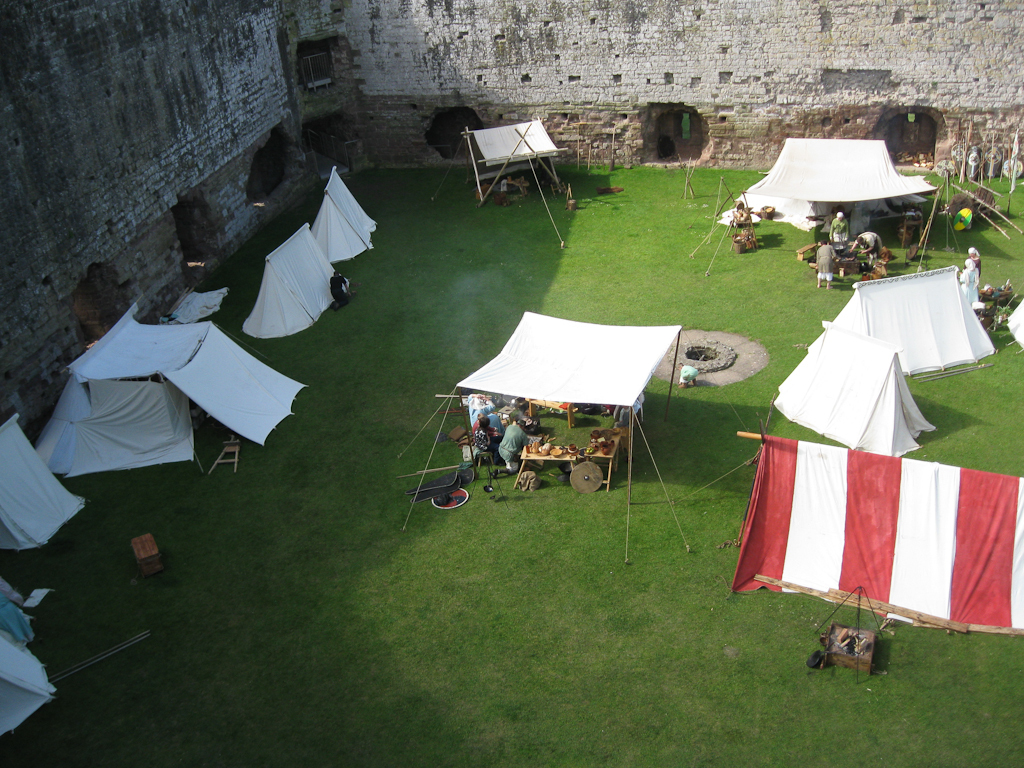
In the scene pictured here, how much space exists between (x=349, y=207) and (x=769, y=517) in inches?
459

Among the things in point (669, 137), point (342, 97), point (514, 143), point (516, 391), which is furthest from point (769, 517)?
point (342, 97)

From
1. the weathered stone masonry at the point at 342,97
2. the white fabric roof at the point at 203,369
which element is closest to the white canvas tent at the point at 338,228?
the weathered stone masonry at the point at 342,97

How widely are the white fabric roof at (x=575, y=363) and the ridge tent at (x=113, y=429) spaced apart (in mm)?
4091

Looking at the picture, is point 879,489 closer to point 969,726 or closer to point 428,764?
point 969,726

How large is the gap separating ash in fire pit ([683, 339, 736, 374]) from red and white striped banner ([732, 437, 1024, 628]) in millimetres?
3698

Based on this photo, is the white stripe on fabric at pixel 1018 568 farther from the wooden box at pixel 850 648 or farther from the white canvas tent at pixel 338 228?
the white canvas tent at pixel 338 228

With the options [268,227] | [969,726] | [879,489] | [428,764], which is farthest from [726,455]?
[268,227]

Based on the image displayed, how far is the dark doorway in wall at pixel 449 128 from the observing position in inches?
844

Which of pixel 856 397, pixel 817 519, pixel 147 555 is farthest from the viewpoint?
pixel 856 397

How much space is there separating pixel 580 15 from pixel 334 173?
633 centimetres

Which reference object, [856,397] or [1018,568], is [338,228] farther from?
[1018,568]

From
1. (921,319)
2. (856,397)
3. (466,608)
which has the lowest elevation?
(466,608)

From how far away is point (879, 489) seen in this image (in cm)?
882

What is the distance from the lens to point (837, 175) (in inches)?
626
